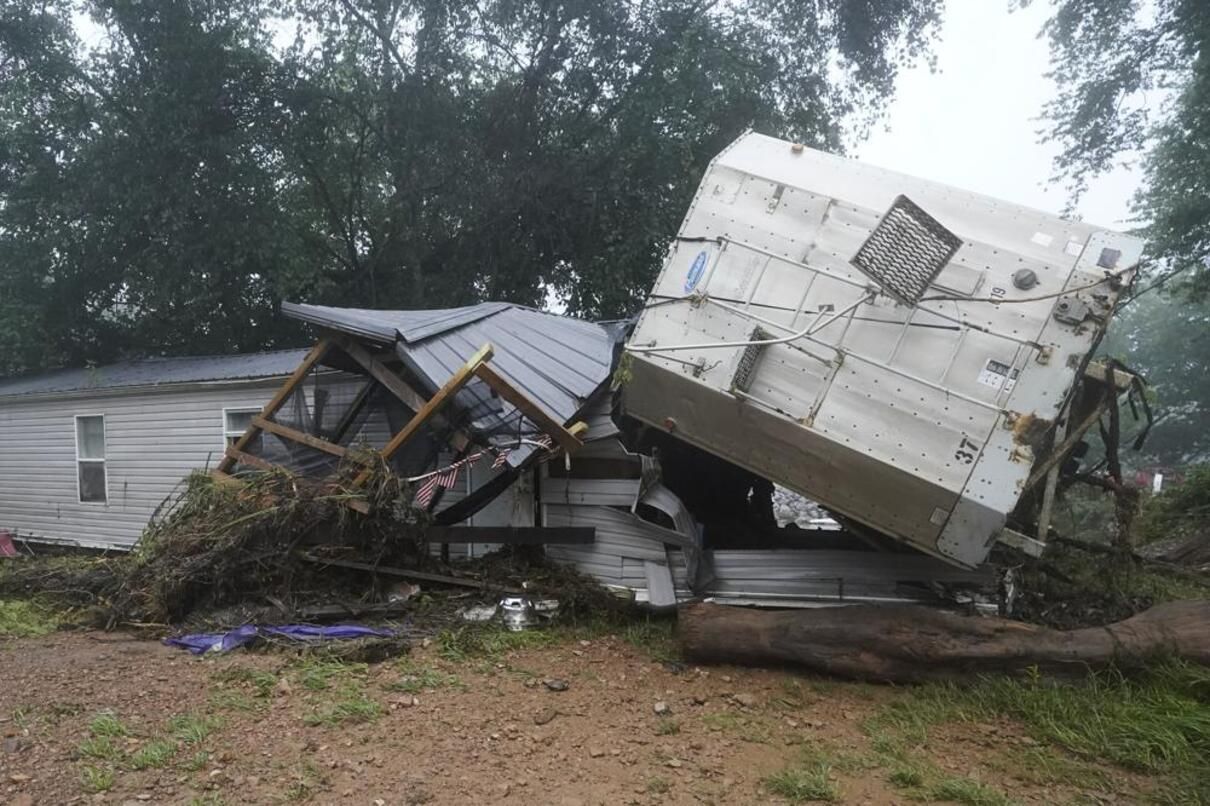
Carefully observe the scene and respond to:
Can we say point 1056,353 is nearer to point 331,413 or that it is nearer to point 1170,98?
point 331,413

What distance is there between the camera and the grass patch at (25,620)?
602 centimetres

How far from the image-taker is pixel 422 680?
4.73 metres

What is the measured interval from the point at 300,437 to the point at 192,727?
3.08 m

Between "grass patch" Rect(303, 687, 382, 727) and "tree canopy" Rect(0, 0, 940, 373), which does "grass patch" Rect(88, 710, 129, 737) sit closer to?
"grass patch" Rect(303, 687, 382, 727)

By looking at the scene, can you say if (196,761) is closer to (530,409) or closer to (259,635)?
(259,635)

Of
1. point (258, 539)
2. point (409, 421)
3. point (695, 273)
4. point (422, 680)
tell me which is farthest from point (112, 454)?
point (695, 273)

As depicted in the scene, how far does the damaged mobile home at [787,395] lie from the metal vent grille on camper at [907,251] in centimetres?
1

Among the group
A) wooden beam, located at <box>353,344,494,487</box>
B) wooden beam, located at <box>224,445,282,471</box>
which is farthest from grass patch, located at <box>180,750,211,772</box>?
wooden beam, located at <box>224,445,282,471</box>

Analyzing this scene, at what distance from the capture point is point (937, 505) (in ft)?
14.7

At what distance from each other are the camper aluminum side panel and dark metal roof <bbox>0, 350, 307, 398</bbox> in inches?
216

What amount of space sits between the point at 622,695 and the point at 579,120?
43.8 ft

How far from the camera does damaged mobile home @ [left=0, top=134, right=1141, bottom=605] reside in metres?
4.45

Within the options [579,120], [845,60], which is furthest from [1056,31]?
[579,120]

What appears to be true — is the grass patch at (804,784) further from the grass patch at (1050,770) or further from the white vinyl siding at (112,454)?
the white vinyl siding at (112,454)
